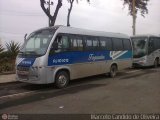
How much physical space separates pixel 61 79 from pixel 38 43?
5.99 feet

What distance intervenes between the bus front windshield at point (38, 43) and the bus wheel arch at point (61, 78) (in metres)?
1.26

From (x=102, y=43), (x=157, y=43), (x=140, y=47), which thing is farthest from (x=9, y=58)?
(x=157, y=43)

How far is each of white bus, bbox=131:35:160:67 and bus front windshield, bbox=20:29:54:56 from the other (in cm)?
1094

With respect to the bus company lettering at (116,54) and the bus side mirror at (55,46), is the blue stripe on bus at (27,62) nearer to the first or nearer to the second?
the bus side mirror at (55,46)

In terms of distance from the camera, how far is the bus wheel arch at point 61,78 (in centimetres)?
1301

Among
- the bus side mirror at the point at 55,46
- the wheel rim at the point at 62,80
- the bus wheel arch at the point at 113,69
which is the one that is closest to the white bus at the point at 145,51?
the bus wheel arch at the point at 113,69

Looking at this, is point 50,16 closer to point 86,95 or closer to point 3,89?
point 3,89

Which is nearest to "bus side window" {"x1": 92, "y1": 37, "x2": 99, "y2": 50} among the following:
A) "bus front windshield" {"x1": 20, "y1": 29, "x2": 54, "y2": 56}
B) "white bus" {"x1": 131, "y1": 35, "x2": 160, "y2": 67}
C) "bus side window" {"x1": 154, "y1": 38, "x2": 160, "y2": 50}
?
"bus front windshield" {"x1": 20, "y1": 29, "x2": 54, "y2": 56}

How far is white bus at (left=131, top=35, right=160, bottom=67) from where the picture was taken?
2255 cm

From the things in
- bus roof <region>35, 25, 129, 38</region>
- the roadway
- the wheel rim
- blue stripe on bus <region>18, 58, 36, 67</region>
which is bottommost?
the roadway

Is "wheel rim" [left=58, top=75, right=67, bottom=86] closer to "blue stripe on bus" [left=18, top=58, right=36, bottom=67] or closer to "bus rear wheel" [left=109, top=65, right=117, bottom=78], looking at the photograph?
"blue stripe on bus" [left=18, top=58, right=36, bottom=67]

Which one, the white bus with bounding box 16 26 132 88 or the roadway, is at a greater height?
the white bus with bounding box 16 26 132 88

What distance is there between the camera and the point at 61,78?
13.2m

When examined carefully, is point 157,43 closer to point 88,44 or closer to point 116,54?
point 116,54
